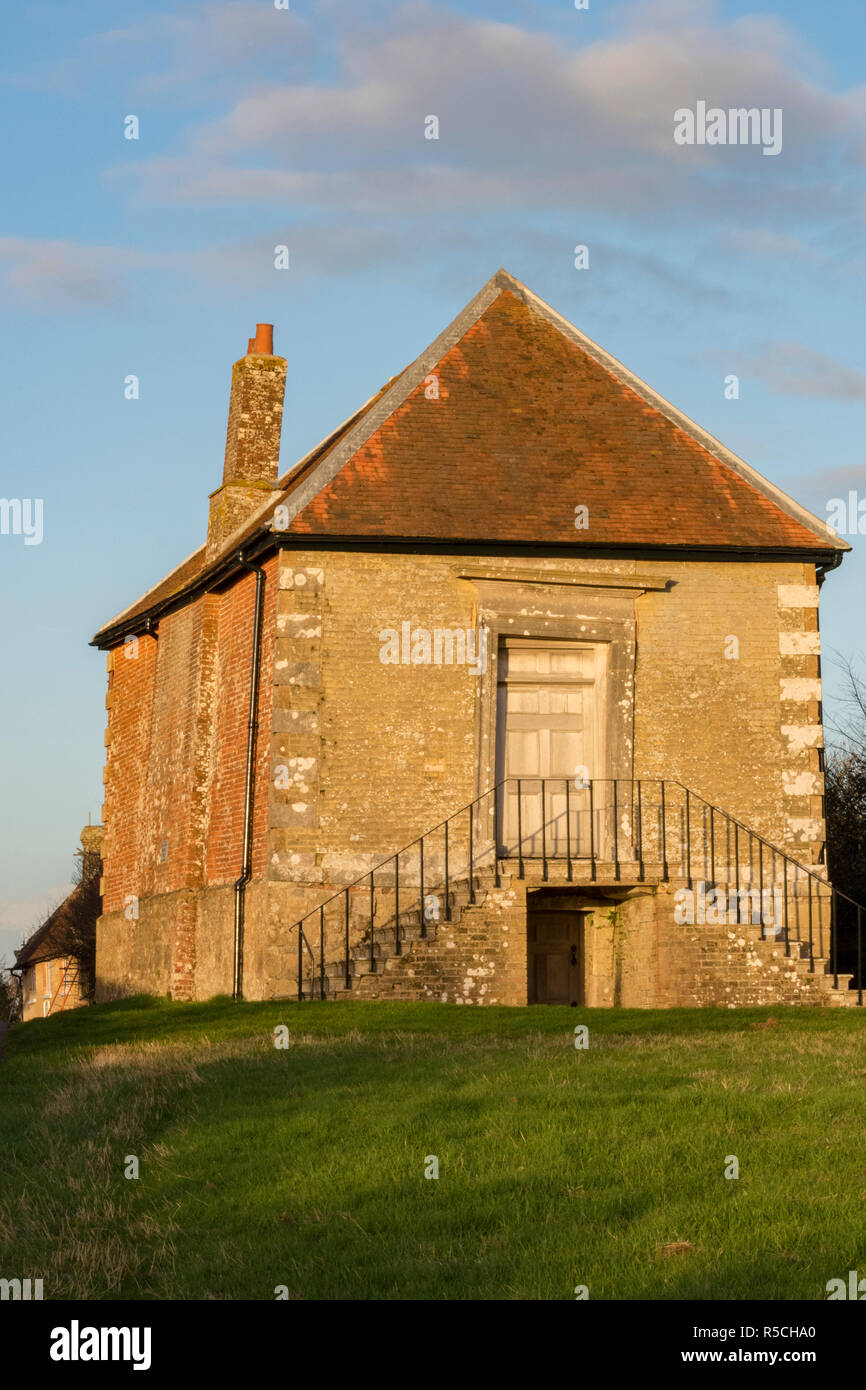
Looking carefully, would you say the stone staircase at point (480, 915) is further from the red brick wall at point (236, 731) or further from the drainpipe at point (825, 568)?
the drainpipe at point (825, 568)

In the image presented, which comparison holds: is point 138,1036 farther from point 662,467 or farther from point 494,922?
point 662,467

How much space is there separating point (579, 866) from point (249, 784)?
4378 mm

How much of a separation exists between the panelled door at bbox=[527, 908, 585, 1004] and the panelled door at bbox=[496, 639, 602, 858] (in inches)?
52.2

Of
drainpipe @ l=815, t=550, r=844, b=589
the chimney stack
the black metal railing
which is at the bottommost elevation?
the black metal railing

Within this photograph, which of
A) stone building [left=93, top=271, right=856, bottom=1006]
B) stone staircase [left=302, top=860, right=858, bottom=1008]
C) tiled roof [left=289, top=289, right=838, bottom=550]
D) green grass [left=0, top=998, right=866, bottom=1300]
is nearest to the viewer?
green grass [left=0, top=998, right=866, bottom=1300]

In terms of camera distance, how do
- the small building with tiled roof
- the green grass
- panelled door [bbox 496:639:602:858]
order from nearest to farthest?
the green grass < panelled door [bbox 496:639:602:858] < the small building with tiled roof

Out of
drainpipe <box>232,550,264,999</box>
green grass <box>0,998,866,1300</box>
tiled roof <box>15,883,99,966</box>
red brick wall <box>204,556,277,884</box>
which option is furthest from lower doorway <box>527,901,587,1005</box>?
tiled roof <box>15,883,99,966</box>

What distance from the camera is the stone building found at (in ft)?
64.0

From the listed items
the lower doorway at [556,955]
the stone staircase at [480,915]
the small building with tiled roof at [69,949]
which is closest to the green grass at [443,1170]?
the stone staircase at [480,915]

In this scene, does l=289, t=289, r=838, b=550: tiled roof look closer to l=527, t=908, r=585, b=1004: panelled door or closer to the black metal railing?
the black metal railing

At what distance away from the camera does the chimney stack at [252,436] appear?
80.6 ft

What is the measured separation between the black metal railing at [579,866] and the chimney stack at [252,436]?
6.78m

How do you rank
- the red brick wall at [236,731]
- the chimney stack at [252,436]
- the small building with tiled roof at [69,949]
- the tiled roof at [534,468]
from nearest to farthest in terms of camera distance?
1. the tiled roof at [534,468]
2. the red brick wall at [236,731]
3. the chimney stack at [252,436]
4. the small building with tiled roof at [69,949]
